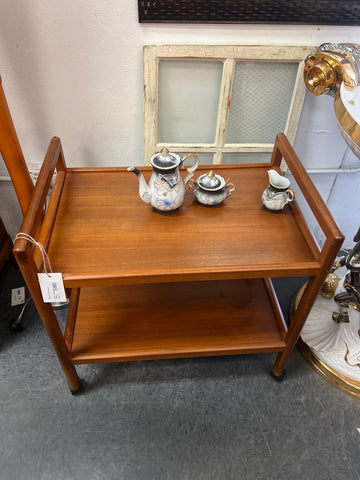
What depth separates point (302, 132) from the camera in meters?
1.37

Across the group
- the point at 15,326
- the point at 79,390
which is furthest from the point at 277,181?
the point at 15,326

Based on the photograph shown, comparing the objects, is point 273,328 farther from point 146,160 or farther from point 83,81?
point 83,81

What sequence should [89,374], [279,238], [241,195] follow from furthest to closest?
1. [89,374]
2. [241,195]
3. [279,238]

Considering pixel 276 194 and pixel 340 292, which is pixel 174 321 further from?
pixel 340 292

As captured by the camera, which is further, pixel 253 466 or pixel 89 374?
pixel 89 374

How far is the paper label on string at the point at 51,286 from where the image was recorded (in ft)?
2.84

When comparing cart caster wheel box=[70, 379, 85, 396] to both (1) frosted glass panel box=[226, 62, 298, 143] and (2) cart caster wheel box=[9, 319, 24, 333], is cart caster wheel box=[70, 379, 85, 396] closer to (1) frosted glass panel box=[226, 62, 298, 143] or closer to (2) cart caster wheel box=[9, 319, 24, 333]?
(2) cart caster wheel box=[9, 319, 24, 333]

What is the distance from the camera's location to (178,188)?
1.02 meters

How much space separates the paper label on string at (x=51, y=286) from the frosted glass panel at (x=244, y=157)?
80cm

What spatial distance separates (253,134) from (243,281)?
526 mm

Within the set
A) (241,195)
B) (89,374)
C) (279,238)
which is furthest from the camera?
(89,374)

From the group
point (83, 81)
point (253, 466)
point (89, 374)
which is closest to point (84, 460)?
point (89, 374)

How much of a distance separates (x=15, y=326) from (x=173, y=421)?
66cm

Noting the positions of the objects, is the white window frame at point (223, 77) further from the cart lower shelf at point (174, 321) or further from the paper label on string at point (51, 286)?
the paper label on string at point (51, 286)
